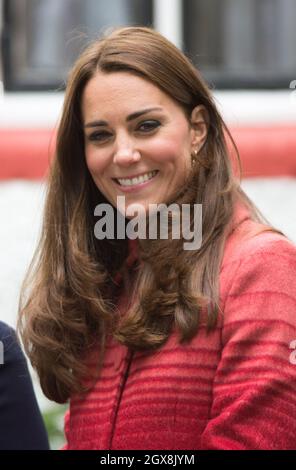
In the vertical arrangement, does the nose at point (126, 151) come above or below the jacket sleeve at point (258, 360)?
above

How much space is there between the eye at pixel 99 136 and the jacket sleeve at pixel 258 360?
0.48 meters

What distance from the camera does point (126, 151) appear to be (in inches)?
110

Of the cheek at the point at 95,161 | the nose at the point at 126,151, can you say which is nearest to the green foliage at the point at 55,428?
A: the cheek at the point at 95,161

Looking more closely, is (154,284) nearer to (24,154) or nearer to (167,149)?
(167,149)

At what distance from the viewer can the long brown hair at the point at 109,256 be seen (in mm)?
2721

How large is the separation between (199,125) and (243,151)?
2021 millimetres

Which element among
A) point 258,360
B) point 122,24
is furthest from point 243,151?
point 258,360

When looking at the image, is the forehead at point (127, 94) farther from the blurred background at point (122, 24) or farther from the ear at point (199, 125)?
the blurred background at point (122, 24)

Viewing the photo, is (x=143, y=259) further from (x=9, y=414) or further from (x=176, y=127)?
(x=9, y=414)

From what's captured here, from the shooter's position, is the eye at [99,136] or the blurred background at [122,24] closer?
the eye at [99,136]

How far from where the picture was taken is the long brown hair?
2721 mm
